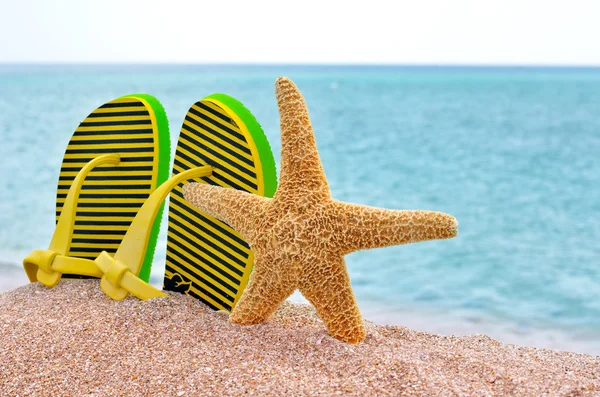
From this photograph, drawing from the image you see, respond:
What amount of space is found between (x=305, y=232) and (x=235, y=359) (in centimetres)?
42

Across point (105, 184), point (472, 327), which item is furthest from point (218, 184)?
point (472, 327)

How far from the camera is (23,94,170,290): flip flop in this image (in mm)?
2475

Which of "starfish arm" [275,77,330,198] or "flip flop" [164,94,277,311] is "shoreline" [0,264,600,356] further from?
"starfish arm" [275,77,330,198]

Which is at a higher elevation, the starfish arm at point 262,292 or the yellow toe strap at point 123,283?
the starfish arm at point 262,292

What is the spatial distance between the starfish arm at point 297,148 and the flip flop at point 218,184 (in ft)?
0.49

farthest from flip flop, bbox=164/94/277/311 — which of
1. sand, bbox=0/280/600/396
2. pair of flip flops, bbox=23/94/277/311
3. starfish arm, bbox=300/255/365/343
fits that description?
starfish arm, bbox=300/255/365/343

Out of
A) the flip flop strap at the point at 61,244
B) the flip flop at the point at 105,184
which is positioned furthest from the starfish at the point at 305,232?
the flip flop strap at the point at 61,244

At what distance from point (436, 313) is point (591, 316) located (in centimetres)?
91

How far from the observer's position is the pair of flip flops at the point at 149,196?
2.27m

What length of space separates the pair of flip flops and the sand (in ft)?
0.42

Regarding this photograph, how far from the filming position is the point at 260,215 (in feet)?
6.80

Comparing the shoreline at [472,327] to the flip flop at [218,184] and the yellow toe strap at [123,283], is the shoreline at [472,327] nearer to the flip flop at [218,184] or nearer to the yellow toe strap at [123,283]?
the flip flop at [218,184]

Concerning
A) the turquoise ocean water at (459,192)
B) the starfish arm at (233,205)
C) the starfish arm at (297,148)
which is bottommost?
the turquoise ocean water at (459,192)

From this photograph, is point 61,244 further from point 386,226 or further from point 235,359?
point 386,226
